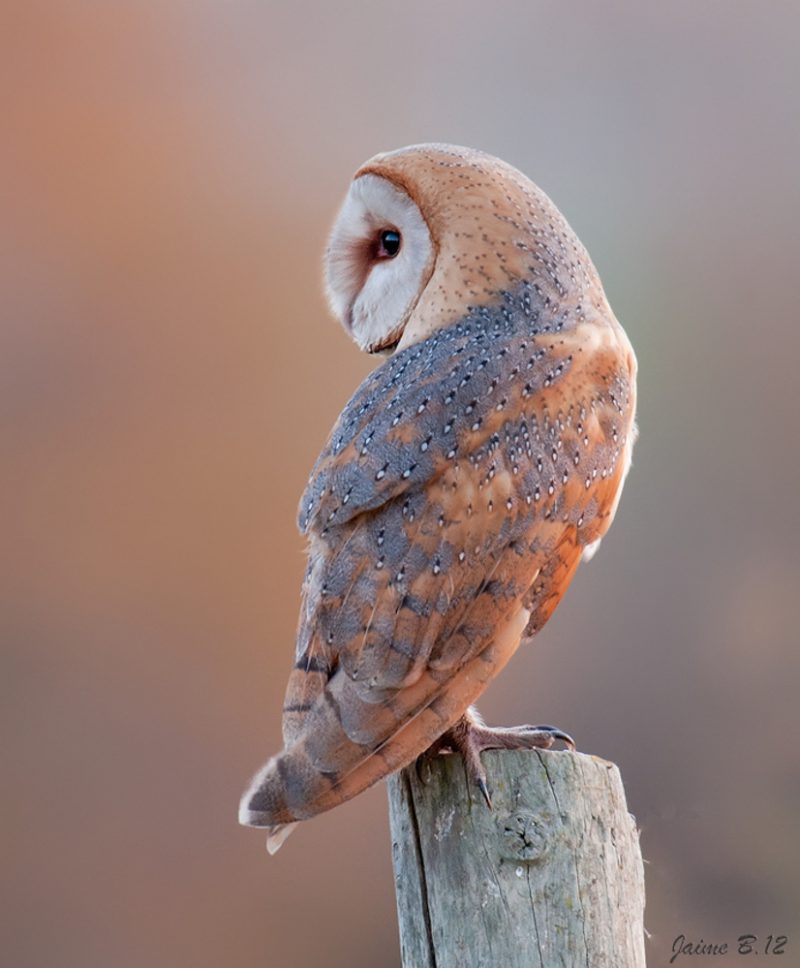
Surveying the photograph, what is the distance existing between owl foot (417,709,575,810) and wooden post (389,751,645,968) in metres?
0.02

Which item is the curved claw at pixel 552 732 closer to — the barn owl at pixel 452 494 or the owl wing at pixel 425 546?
the barn owl at pixel 452 494

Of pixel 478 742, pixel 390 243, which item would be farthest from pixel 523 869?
pixel 390 243

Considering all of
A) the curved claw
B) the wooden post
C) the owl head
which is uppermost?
the owl head

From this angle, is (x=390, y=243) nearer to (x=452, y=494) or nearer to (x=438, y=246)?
(x=438, y=246)

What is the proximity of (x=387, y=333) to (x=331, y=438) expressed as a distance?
34 centimetres

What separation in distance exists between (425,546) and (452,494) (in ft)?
0.29

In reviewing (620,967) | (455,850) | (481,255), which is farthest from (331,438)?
(620,967)

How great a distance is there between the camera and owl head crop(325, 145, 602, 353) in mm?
2061

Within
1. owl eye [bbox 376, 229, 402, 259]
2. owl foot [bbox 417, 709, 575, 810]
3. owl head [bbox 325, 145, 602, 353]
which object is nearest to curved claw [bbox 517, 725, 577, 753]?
owl foot [bbox 417, 709, 575, 810]

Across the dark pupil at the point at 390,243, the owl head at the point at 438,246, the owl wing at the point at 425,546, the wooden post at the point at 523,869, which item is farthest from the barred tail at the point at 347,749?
the dark pupil at the point at 390,243

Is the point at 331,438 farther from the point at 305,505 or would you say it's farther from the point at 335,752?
the point at 335,752

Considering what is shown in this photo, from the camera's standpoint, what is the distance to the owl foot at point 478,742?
1751 mm

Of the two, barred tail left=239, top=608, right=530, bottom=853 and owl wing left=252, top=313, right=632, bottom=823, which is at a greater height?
owl wing left=252, top=313, right=632, bottom=823

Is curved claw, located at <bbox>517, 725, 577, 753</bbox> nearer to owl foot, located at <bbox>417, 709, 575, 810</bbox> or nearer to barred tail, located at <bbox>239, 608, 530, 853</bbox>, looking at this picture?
owl foot, located at <bbox>417, 709, 575, 810</bbox>
